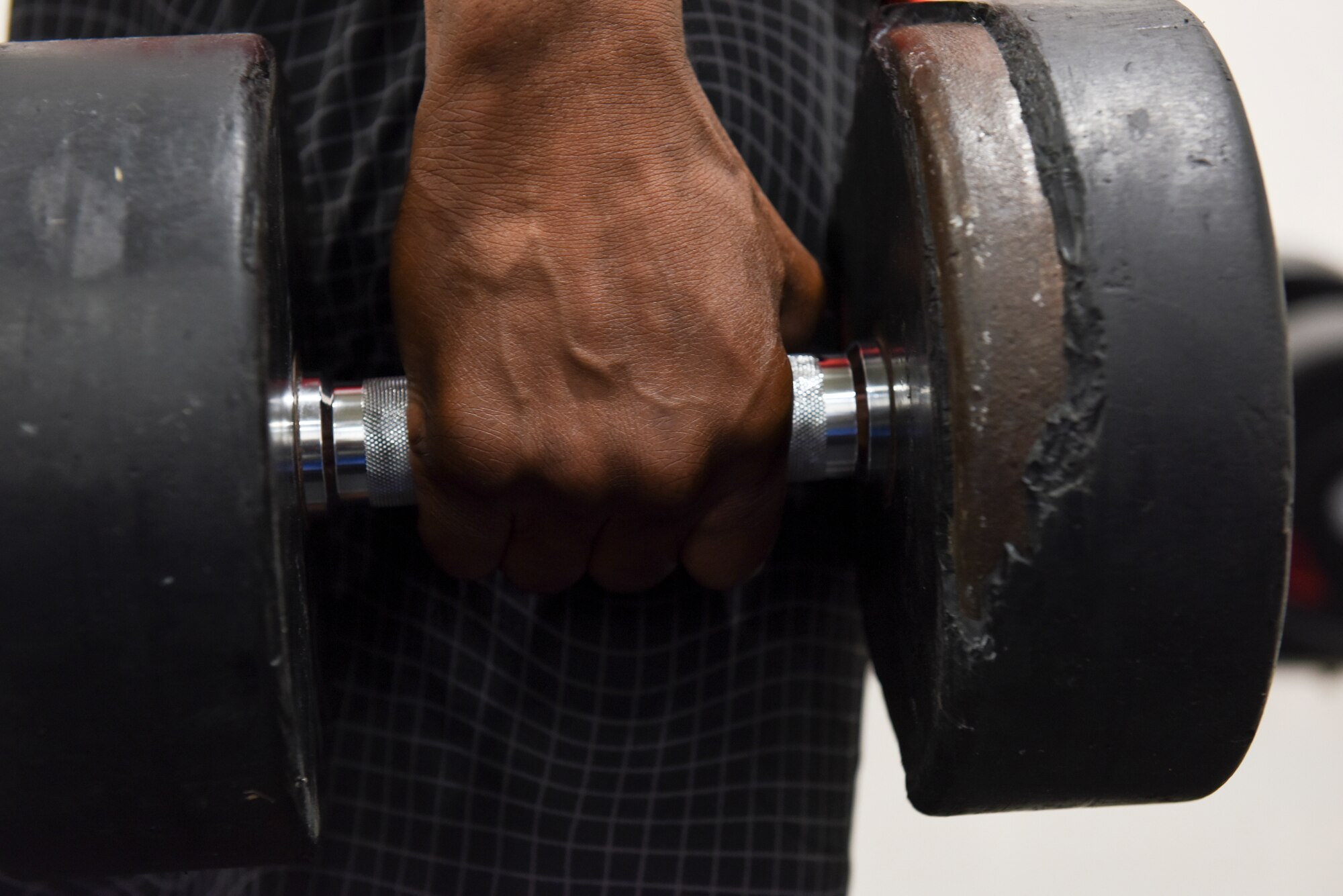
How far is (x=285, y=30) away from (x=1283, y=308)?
61 cm

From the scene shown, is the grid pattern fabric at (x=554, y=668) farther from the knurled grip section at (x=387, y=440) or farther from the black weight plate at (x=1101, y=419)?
the black weight plate at (x=1101, y=419)

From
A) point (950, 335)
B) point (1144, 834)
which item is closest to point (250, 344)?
point (950, 335)

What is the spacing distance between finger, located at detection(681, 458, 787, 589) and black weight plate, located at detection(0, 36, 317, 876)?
24cm

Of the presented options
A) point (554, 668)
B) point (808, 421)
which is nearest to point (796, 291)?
point (808, 421)

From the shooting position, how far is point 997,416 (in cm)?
42

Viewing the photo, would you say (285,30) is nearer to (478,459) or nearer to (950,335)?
(478,459)

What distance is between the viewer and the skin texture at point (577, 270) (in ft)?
1.73

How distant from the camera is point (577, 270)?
527 mm

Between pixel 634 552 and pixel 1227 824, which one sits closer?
pixel 634 552

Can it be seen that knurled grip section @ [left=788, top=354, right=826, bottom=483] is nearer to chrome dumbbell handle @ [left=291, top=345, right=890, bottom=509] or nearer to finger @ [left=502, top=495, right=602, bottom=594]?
chrome dumbbell handle @ [left=291, top=345, right=890, bottom=509]

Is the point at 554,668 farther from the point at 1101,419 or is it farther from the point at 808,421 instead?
the point at 1101,419

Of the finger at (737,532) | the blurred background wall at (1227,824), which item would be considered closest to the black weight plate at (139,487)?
the finger at (737,532)

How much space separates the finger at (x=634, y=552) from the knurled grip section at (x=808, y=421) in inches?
3.2

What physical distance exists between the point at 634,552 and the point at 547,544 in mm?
52
